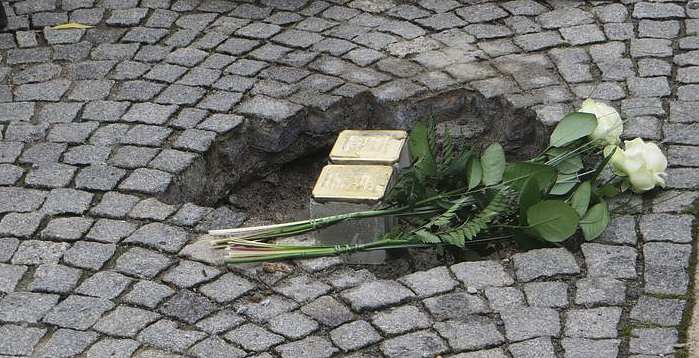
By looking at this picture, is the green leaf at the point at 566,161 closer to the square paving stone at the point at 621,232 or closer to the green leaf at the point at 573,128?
the green leaf at the point at 573,128

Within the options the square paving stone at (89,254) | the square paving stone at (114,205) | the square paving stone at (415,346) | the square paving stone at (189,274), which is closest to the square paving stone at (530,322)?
the square paving stone at (415,346)

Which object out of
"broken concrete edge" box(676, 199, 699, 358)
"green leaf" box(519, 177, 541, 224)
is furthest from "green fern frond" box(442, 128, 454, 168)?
"broken concrete edge" box(676, 199, 699, 358)

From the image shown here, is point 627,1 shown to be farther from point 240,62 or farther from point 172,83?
point 172,83

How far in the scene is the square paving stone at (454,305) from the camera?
138 inches

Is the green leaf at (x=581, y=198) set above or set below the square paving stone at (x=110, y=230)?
above

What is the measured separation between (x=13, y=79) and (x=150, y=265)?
71.3 inches

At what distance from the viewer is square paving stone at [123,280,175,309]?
3635mm

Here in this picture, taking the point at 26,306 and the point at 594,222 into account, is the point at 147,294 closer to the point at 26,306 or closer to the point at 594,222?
the point at 26,306

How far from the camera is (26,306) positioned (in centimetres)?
364

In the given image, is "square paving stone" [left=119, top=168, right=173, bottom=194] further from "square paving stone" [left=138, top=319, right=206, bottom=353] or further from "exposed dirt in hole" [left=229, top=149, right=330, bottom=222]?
"square paving stone" [left=138, top=319, right=206, bottom=353]

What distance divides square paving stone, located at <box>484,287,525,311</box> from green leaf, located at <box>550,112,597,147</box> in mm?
735

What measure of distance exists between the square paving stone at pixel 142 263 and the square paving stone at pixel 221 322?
0.35m

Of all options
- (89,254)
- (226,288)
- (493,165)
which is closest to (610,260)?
(493,165)

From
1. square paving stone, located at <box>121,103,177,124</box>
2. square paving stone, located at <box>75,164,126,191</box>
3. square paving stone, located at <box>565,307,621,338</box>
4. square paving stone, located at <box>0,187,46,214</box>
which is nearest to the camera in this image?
square paving stone, located at <box>565,307,621,338</box>
